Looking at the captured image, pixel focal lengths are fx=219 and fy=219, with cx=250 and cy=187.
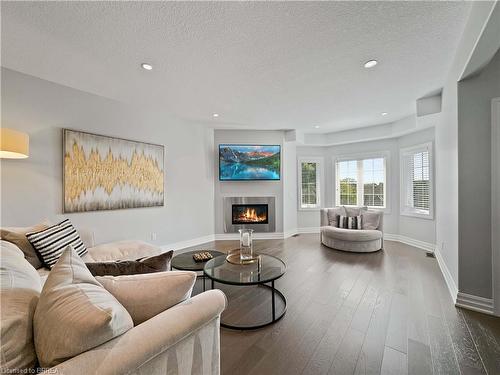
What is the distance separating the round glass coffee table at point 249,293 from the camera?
1.98 meters

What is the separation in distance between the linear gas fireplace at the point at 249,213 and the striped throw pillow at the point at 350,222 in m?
1.54

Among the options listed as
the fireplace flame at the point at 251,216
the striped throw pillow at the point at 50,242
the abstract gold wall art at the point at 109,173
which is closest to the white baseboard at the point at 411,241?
the fireplace flame at the point at 251,216

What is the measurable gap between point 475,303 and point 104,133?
5.10 meters

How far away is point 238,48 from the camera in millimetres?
2184

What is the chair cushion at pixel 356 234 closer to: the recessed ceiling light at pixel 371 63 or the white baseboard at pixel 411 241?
the white baseboard at pixel 411 241

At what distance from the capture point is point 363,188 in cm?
557

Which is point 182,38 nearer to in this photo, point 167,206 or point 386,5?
point 386,5

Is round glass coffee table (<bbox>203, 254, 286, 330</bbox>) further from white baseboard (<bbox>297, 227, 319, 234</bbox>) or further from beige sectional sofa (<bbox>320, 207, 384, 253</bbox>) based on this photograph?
white baseboard (<bbox>297, 227, 319, 234</bbox>)

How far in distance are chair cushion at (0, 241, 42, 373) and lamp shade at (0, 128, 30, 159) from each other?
71.5 inches

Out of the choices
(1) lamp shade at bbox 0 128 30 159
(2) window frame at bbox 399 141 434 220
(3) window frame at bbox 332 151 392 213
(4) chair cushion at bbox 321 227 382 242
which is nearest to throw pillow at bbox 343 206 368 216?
(4) chair cushion at bbox 321 227 382 242

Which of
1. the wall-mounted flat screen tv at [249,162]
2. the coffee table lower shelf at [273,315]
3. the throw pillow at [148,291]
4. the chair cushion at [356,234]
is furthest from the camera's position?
the wall-mounted flat screen tv at [249,162]

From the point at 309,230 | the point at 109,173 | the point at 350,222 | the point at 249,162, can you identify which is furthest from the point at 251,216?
the point at 109,173

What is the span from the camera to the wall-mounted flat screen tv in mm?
5082

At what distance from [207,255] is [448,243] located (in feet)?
10.3
